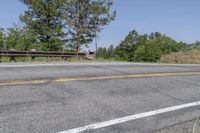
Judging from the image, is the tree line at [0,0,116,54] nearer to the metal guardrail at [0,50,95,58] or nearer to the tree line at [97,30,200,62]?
the metal guardrail at [0,50,95,58]

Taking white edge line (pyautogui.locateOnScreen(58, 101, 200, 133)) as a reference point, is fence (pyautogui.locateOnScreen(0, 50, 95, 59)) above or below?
above

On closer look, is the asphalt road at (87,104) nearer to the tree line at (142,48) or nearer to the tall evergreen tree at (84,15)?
the tall evergreen tree at (84,15)

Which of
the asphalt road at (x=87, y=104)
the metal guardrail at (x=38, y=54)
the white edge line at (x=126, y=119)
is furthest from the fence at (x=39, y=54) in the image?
the white edge line at (x=126, y=119)

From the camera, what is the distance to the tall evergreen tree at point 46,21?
3594 centimetres

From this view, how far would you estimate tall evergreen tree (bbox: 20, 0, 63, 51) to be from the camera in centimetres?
3594

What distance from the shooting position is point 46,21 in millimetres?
37594

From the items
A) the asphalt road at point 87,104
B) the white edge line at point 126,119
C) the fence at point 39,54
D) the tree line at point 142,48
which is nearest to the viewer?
the white edge line at point 126,119

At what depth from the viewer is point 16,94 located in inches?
256

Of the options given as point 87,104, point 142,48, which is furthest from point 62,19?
point 142,48

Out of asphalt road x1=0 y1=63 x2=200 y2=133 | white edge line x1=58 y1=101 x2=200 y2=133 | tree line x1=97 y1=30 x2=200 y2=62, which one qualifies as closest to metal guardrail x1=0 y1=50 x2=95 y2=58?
asphalt road x1=0 y1=63 x2=200 y2=133

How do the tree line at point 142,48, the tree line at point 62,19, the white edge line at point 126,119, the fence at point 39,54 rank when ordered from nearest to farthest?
the white edge line at point 126,119, the fence at point 39,54, the tree line at point 62,19, the tree line at point 142,48

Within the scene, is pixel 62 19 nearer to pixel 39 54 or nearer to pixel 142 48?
pixel 39 54

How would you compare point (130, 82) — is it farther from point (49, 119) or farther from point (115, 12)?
point (115, 12)

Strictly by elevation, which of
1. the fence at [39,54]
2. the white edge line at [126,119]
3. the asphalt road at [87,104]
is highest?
the fence at [39,54]
